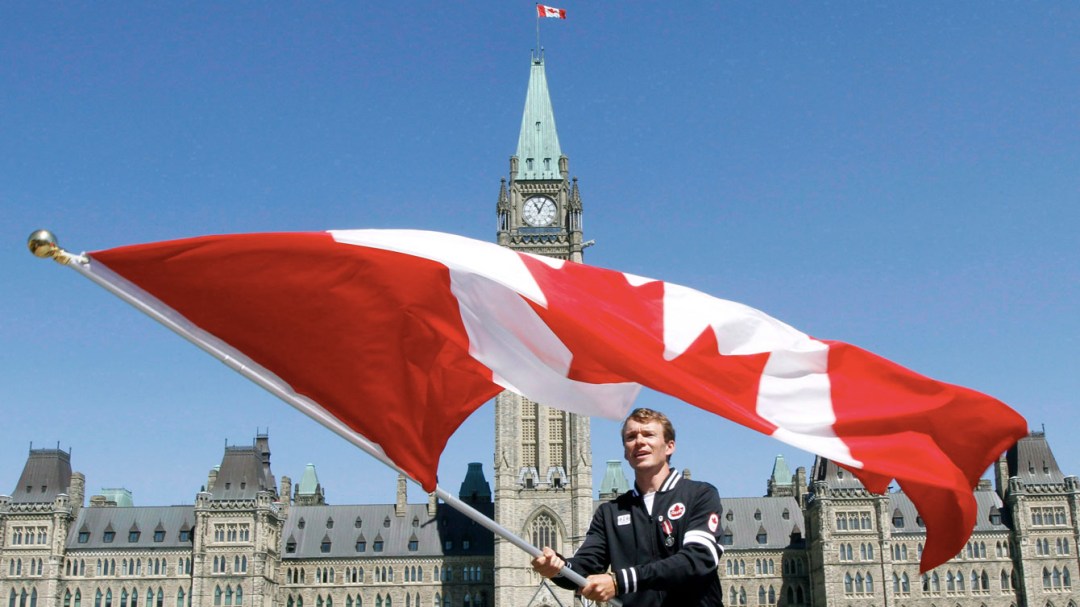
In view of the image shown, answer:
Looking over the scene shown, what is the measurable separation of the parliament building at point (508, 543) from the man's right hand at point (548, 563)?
69900mm

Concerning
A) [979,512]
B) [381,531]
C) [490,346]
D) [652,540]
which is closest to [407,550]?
[381,531]

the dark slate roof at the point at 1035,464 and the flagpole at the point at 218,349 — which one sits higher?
the dark slate roof at the point at 1035,464

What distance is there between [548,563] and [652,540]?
0.63 metres

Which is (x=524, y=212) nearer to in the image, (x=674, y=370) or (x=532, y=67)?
(x=532, y=67)

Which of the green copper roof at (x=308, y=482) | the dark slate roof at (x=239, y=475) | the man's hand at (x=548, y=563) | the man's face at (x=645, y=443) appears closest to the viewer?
the man's hand at (x=548, y=563)

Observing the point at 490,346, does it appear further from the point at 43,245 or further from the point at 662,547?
the point at 43,245

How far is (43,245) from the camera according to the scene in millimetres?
7613

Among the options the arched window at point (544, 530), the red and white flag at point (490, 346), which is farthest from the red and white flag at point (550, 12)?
the red and white flag at point (490, 346)

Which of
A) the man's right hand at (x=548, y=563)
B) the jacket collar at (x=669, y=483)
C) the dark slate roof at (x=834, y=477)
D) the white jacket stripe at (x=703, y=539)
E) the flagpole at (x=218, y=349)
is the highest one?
the dark slate roof at (x=834, y=477)

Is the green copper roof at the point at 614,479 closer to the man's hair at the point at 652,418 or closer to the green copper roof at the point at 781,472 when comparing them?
the green copper roof at the point at 781,472

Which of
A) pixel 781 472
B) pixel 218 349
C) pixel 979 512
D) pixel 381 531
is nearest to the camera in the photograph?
pixel 218 349

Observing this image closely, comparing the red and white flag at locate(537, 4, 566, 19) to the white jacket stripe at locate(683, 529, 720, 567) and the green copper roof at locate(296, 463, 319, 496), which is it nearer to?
the green copper roof at locate(296, 463, 319, 496)

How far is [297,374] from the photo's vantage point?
8.62 m

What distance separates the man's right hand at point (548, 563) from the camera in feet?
22.5
